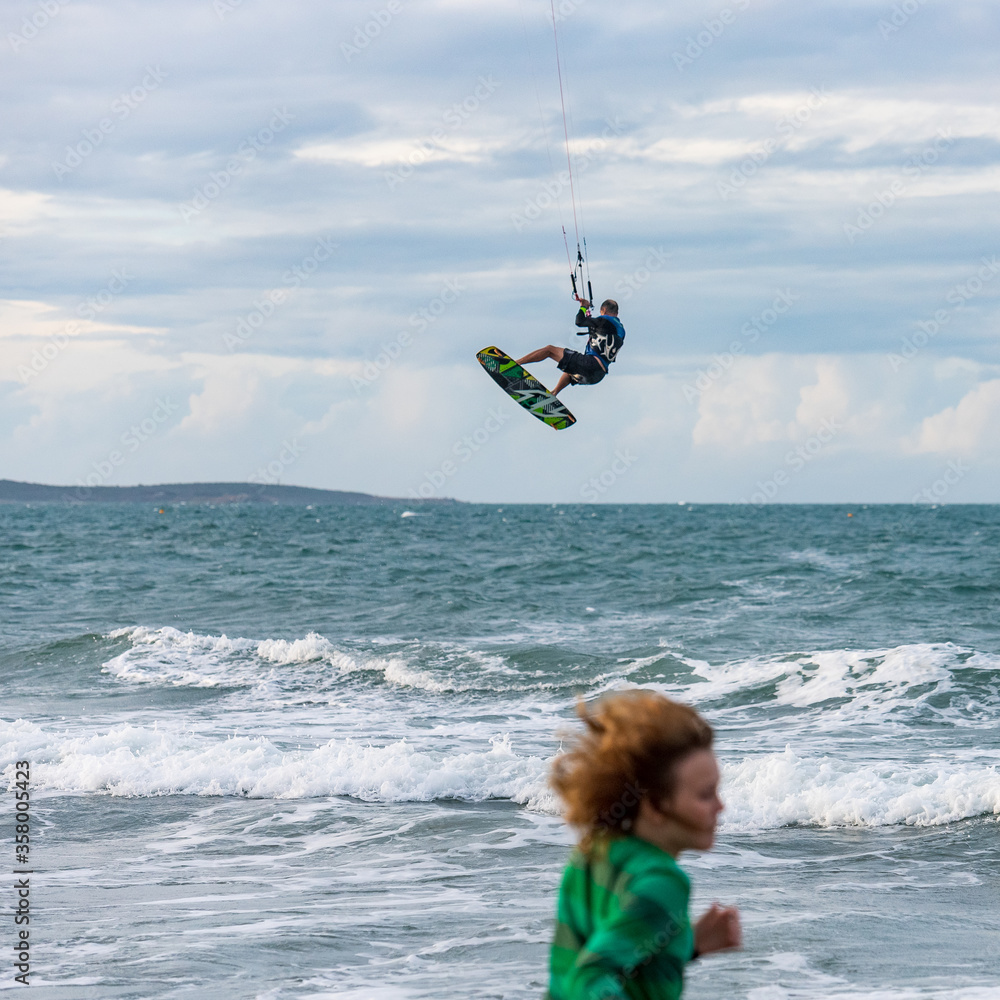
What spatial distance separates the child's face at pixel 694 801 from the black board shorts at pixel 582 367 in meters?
10.6

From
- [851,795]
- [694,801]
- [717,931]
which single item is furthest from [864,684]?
[694,801]

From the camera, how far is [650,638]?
81.4 feet

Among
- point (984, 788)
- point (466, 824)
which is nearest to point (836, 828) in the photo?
point (984, 788)

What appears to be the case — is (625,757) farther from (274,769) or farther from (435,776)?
(274,769)

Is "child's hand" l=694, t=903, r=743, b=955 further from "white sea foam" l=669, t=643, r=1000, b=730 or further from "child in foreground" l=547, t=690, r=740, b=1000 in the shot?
"white sea foam" l=669, t=643, r=1000, b=730

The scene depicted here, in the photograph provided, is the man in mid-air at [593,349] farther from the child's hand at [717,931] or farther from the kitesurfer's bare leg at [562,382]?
the child's hand at [717,931]

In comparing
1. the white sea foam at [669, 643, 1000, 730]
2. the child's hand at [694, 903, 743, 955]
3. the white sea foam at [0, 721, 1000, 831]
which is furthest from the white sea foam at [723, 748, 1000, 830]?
the child's hand at [694, 903, 743, 955]

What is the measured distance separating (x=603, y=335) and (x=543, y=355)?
937 millimetres

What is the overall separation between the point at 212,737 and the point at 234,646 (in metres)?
8.48

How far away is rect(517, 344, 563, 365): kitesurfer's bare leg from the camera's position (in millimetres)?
12969

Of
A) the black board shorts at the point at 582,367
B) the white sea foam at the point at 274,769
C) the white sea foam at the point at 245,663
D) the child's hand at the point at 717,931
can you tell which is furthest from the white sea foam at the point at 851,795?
the child's hand at the point at 717,931

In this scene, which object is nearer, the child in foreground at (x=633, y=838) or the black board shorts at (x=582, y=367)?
the child in foreground at (x=633, y=838)

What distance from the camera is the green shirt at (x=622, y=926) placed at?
2129mm

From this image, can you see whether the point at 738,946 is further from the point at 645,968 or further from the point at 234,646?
the point at 234,646
